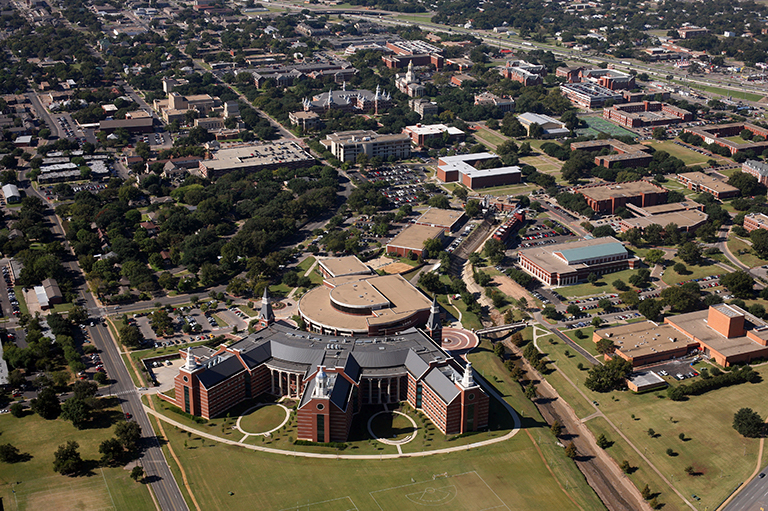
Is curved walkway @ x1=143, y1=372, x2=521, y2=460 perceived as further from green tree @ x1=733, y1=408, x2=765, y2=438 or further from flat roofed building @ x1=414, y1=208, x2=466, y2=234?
flat roofed building @ x1=414, y1=208, x2=466, y2=234

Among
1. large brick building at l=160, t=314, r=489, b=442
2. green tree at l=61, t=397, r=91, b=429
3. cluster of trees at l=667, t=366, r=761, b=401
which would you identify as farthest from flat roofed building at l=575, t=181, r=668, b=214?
green tree at l=61, t=397, r=91, b=429

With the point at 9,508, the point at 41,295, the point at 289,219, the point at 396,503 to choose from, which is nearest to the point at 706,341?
the point at 396,503

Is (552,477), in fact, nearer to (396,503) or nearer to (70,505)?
(396,503)

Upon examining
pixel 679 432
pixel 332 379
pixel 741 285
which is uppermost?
pixel 332 379

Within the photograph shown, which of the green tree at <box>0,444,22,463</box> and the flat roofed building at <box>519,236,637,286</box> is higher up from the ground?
the flat roofed building at <box>519,236,637,286</box>

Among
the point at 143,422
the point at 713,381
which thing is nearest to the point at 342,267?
the point at 143,422

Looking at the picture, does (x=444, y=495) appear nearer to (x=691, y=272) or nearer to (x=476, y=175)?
(x=691, y=272)
